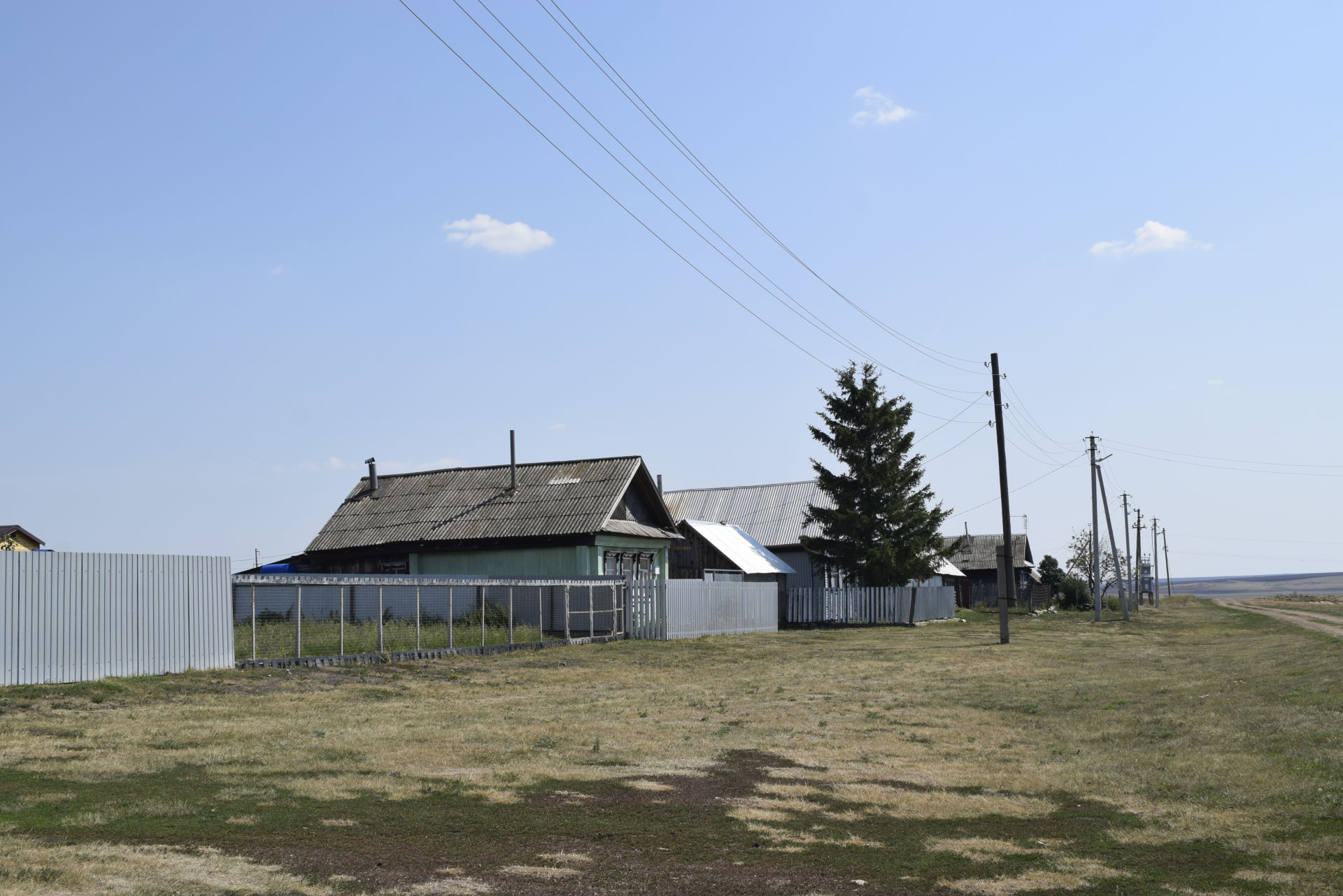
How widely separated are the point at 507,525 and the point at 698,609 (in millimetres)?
6739

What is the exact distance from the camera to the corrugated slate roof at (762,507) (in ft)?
198

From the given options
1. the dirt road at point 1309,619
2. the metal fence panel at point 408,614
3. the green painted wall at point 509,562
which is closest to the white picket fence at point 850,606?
the green painted wall at point 509,562

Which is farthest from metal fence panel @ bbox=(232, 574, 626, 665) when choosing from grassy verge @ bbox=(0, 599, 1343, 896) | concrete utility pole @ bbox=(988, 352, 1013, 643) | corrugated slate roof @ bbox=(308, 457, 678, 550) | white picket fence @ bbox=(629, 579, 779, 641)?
concrete utility pole @ bbox=(988, 352, 1013, 643)

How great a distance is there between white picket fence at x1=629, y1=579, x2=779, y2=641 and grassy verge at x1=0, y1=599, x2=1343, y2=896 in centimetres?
1299

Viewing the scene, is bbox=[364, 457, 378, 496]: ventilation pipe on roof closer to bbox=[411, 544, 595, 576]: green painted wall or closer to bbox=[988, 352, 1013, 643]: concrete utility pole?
Result: bbox=[411, 544, 595, 576]: green painted wall

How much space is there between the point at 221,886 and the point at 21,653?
510 inches

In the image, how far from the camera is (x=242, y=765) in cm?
1120

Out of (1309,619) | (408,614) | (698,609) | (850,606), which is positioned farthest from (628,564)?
(1309,619)

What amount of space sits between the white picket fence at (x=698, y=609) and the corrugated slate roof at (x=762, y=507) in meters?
16.4

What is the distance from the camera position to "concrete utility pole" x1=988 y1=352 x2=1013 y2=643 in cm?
3500

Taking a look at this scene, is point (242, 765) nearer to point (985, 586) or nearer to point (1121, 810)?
point (1121, 810)

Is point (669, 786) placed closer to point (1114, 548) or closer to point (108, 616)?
point (108, 616)

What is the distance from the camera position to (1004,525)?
36.2 meters

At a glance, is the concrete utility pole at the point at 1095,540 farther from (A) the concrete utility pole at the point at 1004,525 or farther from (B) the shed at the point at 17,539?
(B) the shed at the point at 17,539
